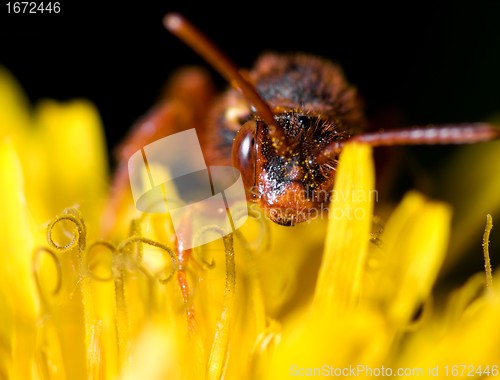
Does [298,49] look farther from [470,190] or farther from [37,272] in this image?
[37,272]

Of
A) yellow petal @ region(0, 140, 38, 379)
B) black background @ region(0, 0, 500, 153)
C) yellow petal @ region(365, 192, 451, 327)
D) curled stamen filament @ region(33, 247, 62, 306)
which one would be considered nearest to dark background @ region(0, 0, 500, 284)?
black background @ region(0, 0, 500, 153)

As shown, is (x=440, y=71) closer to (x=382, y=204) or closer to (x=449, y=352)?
(x=382, y=204)

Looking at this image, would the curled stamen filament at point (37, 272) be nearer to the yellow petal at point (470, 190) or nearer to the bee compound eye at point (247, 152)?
the bee compound eye at point (247, 152)

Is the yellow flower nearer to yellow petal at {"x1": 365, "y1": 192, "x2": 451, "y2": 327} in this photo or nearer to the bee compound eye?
yellow petal at {"x1": 365, "y1": 192, "x2": 451, "y2": 327}

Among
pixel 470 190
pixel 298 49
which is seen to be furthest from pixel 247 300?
pixel 298 49

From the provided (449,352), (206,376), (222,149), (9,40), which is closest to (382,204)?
(222,149)

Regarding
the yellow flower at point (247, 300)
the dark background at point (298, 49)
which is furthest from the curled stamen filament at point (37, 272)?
the dark background at point (298, 49)
